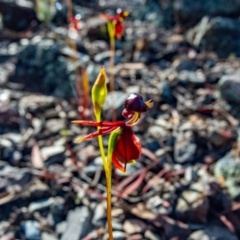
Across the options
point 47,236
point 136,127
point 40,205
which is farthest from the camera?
point 136,127

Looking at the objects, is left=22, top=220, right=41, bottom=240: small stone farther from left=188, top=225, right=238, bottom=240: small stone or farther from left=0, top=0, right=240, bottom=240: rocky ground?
left=188, top=225, right=238, bottom=240: small stone

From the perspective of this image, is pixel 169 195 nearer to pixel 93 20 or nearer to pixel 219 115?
pixel 219 115

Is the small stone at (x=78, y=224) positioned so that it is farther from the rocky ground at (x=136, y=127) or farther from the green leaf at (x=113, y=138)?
the green leaf at (x=113, y=138)

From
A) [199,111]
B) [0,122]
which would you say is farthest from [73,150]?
[199,111]

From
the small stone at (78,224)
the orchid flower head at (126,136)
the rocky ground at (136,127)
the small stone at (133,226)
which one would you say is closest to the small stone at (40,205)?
the rocky ground at (136,127)

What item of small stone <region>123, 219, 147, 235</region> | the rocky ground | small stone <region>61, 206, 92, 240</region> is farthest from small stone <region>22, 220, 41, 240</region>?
small stone <region>123, 219, 147, 235</region>

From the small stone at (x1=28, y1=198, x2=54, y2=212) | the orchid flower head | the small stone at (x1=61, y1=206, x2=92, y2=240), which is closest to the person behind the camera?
the orchid flower head

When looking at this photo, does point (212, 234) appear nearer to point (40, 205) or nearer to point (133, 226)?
point (133, 226)

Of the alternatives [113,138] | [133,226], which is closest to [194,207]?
[133,226]
